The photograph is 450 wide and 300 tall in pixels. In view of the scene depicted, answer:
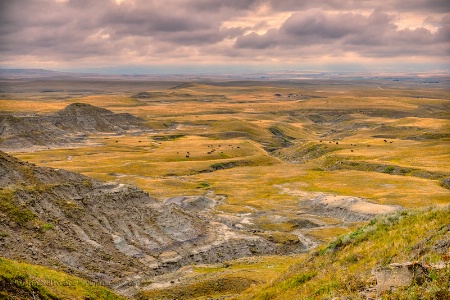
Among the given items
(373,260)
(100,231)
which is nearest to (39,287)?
(373,260)

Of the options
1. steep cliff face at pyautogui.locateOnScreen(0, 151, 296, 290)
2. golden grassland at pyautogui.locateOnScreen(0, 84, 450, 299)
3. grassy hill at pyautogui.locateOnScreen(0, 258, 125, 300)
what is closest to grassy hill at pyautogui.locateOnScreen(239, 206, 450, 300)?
golden grassland at pyautogui.locateOnScreen(0, 84, 450, 299)

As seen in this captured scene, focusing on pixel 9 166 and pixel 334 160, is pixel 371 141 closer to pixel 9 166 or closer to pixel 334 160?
pixel 334 160

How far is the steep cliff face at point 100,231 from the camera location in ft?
152

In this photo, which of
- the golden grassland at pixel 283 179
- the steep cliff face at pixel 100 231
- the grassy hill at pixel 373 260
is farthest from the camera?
the steep cliff face at pixel 100 231

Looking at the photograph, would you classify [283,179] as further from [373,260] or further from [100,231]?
[373,260]

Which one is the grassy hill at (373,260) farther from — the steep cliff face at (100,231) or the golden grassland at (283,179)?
the steep cliff face at (100,231)

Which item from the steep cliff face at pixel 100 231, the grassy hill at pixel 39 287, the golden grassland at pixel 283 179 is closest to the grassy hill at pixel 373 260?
the golden grassland at pixel 283 179

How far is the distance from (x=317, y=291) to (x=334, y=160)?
133 metres

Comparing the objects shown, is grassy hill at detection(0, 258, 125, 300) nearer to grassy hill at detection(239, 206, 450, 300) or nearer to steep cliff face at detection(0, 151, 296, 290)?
grassy hill at detection(239, 206, 450, 300)

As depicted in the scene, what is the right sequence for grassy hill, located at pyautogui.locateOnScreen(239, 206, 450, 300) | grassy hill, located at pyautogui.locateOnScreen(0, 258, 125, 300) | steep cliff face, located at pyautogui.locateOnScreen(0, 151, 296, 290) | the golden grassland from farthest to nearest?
steep cliff face, located at pyautogui.locateOnScreen(0, 151, 296, 290)
the golden grassland
grassy hill, located at pyautogui.locateOnScreen(0, 258, 125, 300)
grassy hill, located at pyautogui.locateOnScreen(239, 206, 450, 300)

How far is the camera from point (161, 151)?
544 ft

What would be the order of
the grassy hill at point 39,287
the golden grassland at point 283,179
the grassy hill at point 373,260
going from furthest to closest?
the golden grassland at point 283,179 < the grassy hill at point 39,287 < the grassy hill at point 373,260

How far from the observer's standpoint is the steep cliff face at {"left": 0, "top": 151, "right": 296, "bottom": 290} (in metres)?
46.2

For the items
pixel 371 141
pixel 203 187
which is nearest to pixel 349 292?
pixel 203 187
